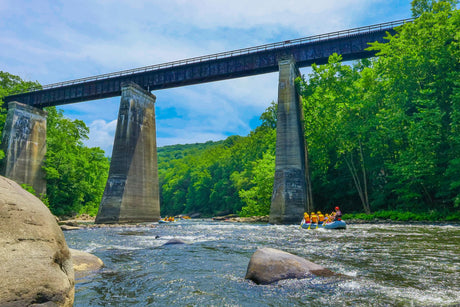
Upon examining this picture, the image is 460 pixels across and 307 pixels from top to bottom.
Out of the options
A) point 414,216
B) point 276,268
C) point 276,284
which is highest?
point 276,268

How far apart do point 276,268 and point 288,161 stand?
21110 millimetres

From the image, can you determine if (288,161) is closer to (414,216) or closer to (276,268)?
(414,216)

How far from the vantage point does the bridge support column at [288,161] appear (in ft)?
82.9

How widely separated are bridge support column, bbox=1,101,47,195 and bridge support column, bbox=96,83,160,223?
14901 mm

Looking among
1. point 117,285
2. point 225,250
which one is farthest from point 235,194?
point 117,285

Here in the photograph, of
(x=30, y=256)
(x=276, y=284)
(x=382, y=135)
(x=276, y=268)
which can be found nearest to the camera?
(x=30, y=256)

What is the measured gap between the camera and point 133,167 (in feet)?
98.1

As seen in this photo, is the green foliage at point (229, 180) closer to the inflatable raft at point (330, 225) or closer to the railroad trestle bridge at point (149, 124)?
the railroad trestle bridge at point (149, 124)

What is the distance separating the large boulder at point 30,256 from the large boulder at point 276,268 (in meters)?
3.37

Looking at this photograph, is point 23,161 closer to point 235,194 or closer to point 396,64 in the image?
point 235,194

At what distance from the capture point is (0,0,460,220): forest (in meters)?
22.6

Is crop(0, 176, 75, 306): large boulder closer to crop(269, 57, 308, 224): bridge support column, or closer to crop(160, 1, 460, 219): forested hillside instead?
crop(269, 57, 308, 224): bridge support column

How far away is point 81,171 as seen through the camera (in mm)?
42375

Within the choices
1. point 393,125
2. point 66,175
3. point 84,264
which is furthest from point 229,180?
point 84,264
